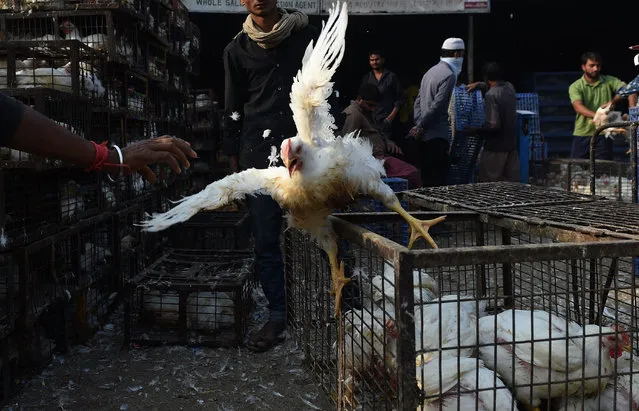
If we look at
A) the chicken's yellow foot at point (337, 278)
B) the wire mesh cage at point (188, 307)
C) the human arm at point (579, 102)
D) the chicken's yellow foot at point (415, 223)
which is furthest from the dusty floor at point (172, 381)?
the human arm at point (579, 102)

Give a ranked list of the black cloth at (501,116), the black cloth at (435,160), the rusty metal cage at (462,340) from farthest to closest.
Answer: the black cloth at (501,116) → the black cloth at (435,160) → the rusty metal cage at (462,340)

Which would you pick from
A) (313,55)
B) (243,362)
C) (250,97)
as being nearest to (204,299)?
(243,362)

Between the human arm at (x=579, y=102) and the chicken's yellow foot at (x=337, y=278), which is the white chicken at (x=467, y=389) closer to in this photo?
the chicken's yellow foot at (x=337, y=278)

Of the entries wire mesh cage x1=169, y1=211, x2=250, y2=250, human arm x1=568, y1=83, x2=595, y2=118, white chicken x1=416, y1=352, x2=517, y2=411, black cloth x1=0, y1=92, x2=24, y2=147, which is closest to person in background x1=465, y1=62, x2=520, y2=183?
human arm x1=568, y1=83, x2=595, y2=118

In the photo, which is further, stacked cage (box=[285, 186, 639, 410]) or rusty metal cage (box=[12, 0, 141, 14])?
rusty metal cage (box=[12, 0, 141, 14])

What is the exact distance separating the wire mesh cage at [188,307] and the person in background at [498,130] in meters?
4.33

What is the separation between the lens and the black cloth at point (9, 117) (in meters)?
1.80

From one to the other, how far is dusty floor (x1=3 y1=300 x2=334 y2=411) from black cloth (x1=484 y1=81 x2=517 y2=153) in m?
4.61

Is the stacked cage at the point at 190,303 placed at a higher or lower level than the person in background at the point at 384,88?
lower

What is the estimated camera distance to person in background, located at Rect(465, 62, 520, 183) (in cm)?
752

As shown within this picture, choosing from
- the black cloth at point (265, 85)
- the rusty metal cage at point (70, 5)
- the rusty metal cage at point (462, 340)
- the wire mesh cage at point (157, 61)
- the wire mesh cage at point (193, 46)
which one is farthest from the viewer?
the wire mesh cage at point (193, 46)

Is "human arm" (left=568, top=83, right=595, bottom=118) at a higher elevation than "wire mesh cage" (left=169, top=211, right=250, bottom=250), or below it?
higher

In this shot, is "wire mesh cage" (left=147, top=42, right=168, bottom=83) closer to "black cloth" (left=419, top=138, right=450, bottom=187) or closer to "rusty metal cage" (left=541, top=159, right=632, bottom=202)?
"black cloth" (left=419, top=138, right=450, bottom=187)

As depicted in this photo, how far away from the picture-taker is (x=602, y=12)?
41.0 feet
